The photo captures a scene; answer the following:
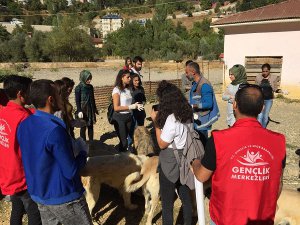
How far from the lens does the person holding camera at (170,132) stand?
2830 millimetres

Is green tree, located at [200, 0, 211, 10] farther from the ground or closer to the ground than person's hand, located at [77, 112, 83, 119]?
farther from the ground

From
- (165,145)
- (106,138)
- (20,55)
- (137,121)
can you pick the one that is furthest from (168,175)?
(20,55)

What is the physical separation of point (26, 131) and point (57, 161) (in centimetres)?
32

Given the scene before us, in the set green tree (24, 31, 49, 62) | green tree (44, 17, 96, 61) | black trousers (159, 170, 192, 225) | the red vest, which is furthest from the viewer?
green tree (44, 17, 96, 61)

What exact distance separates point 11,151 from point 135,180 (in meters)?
1.54

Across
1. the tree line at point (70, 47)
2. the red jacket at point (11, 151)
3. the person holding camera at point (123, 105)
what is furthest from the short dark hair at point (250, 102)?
the tree line at point (70, 47)

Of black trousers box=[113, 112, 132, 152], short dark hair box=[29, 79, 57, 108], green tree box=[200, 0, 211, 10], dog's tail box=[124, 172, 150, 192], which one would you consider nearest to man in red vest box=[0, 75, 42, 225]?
short dark hair box=[29, 79, 57, 108]

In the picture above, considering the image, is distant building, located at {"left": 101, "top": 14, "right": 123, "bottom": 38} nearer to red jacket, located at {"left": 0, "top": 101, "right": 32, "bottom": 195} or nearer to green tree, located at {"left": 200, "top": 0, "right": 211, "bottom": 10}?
green tree, located at {"left": 200, "top": 0, "right": 211, "bottom": 10}

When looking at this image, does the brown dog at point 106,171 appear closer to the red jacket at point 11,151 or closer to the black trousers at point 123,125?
the red jacket at point 11,151

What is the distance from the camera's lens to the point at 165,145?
9.35 feet

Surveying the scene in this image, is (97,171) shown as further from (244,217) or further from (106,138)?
(106,138)

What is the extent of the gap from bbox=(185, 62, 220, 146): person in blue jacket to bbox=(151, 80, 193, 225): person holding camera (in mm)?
1347

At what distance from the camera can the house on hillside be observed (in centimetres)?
1198

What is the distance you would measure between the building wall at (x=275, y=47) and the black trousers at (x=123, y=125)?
31.0 ft
